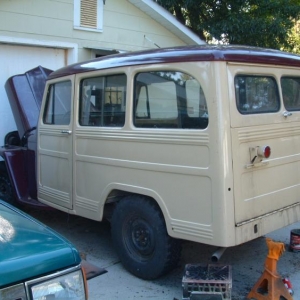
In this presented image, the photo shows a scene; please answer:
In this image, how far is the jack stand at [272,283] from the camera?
13.1 ft

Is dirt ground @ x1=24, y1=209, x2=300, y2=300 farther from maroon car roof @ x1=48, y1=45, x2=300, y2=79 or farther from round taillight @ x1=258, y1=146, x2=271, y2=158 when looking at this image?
maroon car roof @ x1=48, y1=45, x2=300, y2=79

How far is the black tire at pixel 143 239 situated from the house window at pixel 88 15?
5407mm

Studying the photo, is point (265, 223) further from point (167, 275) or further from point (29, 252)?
point (29, 252)

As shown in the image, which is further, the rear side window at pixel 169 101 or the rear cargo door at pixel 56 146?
the rear cargo door at pixel 56 146

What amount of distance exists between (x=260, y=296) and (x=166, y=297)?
87 centimetres

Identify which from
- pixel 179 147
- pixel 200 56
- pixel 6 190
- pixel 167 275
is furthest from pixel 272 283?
pixel 6 190

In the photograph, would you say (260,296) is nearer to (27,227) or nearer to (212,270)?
(212,270)

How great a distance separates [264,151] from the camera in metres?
3.99

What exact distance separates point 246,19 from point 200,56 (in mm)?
8164

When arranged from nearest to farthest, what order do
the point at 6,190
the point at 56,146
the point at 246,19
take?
the point at 56,146 → the point at 6,190 → the point at 246,19

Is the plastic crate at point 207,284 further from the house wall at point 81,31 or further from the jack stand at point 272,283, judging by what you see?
the house wall at point 81,31

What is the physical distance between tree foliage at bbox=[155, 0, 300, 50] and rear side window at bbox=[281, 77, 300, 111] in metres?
6.84

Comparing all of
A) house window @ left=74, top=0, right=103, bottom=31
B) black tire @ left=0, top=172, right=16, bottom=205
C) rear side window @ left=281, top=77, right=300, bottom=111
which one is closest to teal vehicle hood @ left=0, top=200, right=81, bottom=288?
rear side window @ left=281, top=77, right=300, bottom=111

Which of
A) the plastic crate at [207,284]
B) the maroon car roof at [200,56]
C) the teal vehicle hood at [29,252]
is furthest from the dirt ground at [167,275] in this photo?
the maroon car roof at [200,56]
